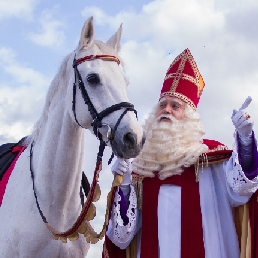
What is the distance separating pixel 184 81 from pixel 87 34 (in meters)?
1.30

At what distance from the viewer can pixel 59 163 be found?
3.51 m

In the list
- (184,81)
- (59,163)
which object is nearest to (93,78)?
(59,163)

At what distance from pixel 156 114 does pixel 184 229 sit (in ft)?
3.75

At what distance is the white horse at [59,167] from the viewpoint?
3381 mm

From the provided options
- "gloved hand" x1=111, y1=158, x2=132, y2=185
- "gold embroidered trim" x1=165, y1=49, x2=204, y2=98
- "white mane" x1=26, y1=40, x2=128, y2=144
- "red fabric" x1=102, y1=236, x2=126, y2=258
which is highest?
"gold embroidered trim" x1=165, y1=49, x2=204, y2=98

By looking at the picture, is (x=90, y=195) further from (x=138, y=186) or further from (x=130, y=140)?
(x=130, y=140)

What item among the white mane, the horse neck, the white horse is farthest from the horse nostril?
the white mane

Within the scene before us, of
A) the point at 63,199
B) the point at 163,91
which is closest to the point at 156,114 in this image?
the point at 163,91

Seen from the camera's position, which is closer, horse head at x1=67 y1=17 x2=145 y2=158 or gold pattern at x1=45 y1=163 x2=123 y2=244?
horse head at x1=67 y1=17 x2=145 y2=158

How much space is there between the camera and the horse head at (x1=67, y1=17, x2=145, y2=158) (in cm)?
300

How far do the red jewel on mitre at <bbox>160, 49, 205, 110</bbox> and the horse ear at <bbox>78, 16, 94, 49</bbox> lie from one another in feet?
3.68

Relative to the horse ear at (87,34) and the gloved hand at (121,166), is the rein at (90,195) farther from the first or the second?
the horse ear at (87,34)

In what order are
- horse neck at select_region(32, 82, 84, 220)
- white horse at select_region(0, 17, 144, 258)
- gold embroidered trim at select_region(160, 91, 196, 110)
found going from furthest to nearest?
gold embroidered trim at select_region(160, 91, 196, 110) → horse neck at select_region(32, 82, 84, 220) → white horse at select_region(0, 17, 144, 258)

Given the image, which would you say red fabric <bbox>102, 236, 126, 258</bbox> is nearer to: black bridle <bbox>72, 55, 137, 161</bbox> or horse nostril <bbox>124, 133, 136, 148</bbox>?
black bridle <bbox>72, 55, 137, 161</bbox>
